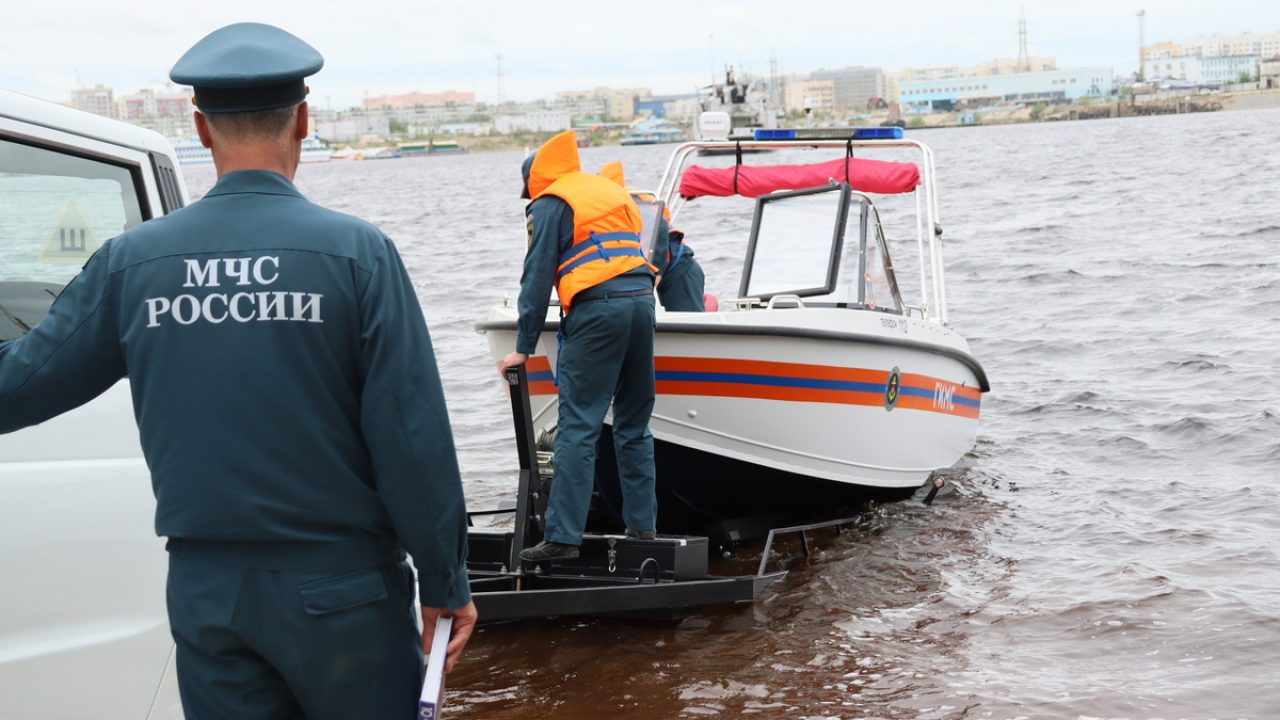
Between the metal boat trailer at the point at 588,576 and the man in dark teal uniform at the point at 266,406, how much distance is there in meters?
3.36

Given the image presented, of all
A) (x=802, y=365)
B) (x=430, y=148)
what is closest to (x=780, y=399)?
(x=802, y=365)

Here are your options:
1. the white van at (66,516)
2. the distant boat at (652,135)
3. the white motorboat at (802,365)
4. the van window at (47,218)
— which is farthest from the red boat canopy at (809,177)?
the distant boat at (652,135)

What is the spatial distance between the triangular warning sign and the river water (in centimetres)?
267

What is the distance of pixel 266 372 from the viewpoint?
243cm

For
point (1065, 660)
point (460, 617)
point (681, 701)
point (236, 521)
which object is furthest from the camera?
point (1065, 660)

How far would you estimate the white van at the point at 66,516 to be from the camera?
3168mm

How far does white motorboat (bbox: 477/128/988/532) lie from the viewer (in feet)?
22.3

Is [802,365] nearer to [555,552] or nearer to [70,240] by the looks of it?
[555,552]

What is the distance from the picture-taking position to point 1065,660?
5.96 metres

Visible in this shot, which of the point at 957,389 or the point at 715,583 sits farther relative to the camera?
the point at 957,389

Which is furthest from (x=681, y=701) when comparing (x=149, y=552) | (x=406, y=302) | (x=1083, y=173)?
(x=1083, y=173)

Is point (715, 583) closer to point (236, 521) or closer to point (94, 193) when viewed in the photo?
point (94, 193)

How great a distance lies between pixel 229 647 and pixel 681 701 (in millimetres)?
3340

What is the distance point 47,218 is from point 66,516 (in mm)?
753
